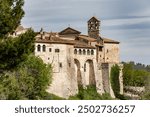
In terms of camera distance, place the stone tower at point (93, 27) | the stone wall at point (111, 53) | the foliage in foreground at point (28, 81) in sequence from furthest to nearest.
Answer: the stone tower at point (93, 27) < the stone wall at point (111, 53) < the foliage in foreground at point (28, 81)

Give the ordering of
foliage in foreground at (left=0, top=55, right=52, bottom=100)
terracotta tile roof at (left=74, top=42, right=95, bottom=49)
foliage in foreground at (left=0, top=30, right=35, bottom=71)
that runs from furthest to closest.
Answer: terracotta tile roof at (left=74, top=42, right=95, bottom=49) < foliage in foreground at (left=0, top=55, right=52, bottom=100) < foliage in foreground at (left=0, top=30, right=35, bottom=71)

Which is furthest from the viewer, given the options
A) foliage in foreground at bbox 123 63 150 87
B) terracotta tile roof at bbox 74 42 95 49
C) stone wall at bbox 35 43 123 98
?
foliage in foreground at bbox 123 63 150 87

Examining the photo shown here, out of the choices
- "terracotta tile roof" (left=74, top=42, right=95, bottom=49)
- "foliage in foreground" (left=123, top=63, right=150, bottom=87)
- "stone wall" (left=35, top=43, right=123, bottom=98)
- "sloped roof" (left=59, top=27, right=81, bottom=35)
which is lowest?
"foliage in foreground" (left=123, top=63, right=150, bottom=87)

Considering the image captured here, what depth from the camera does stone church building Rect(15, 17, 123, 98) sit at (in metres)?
51.1

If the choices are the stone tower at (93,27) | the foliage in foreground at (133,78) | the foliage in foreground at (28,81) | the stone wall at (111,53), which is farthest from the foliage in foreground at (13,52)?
the foliage in foreground at (133,78)

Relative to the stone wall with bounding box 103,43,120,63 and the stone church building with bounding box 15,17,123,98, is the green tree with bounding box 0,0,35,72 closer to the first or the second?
the stone church building with bounding box 15,17,123,98

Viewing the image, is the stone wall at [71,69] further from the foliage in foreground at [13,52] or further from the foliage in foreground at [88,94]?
the foliage in foreground at [13,52]

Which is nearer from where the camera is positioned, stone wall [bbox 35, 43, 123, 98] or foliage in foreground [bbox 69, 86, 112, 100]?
stone wall [bbox 35, 43, 123, 98]

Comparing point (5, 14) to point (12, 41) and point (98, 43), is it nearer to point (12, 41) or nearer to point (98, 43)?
point (12, 41)

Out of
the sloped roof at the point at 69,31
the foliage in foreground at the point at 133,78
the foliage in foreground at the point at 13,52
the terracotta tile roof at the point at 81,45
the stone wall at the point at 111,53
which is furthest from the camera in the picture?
the foliage in foreground at the point at 133,78

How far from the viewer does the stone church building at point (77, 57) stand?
168ft

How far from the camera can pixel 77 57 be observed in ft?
184

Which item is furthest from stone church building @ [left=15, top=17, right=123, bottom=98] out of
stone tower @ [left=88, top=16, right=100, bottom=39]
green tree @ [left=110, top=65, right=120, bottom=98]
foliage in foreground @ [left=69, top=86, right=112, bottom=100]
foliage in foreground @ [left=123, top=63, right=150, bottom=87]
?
foliage in foreground @ [left=123, top=63, right=150, bottom=87]

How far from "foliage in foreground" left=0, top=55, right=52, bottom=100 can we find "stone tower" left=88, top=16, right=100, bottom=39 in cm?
2105
